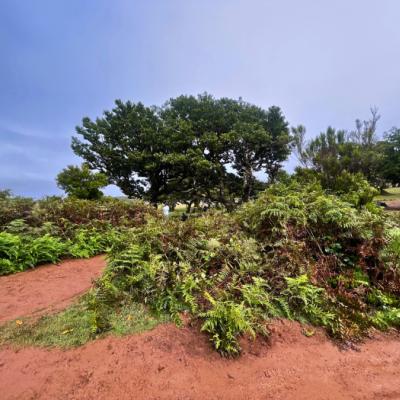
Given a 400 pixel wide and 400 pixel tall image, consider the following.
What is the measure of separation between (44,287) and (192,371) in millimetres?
3296

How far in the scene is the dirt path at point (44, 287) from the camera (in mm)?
3711

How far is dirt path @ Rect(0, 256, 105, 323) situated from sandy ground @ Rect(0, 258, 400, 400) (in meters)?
1.09

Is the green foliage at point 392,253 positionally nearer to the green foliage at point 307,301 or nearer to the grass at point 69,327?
the green foliage at point 307,301

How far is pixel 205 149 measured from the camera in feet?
68.7

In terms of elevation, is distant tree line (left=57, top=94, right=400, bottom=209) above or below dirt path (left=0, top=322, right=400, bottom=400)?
above

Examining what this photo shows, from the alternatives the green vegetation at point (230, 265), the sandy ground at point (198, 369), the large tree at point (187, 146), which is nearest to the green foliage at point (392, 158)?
the large tree at point (187, 146)

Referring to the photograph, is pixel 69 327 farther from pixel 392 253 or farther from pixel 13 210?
pixel 13 210

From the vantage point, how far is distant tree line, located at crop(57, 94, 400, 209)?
64.7 ft

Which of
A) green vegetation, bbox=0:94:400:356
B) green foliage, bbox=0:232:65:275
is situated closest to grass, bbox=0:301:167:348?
green vegetation, bbox=0:94:400:356

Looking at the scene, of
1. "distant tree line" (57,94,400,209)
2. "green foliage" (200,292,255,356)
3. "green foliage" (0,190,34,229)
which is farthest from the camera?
"distant tree line" (57,94,400,209)

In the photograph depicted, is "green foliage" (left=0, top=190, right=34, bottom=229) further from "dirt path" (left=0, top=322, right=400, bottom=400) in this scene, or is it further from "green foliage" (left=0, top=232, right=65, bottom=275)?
"dirt path" (left=0, top=322, right=400, bottom=400)

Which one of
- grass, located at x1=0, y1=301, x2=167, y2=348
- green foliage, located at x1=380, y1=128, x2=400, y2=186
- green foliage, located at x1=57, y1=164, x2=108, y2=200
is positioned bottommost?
grass, located at x1=0, y1=301, x2=167, y2=348

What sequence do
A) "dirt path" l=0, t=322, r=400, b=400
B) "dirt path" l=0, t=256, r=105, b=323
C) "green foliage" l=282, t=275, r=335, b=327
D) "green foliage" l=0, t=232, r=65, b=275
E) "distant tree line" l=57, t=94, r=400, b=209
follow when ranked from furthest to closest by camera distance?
"distant tree line" l=57, t=94, r=400, b=209 < "green foliage" l=0, t=232, r=65, b=275 < "dirt path" l=0, t=256, r=105, b=323 < "green foliage" l=282, t=275, r=335, b=327 < "dirt path" l=0, t=322, r=400, b=400

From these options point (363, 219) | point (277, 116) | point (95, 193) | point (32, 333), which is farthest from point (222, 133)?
point (32, 333)
